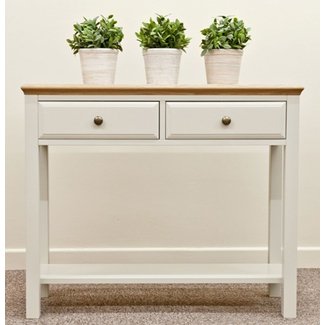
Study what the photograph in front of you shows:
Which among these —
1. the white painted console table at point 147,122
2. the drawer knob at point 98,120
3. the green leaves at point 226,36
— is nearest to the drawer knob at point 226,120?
the white painted console table at point 147,122

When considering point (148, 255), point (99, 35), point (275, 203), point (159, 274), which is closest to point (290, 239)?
point (275, 203)

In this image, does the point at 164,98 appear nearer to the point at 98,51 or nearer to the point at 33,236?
the point at 98,51

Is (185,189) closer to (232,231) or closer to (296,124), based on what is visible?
(232,231)

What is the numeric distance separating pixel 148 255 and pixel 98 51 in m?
0.96

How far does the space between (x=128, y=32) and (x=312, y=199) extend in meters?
1.04

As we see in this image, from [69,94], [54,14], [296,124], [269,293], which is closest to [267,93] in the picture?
[296,124]

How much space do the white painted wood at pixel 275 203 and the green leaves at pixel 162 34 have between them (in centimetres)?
52

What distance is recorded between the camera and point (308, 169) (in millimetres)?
2645

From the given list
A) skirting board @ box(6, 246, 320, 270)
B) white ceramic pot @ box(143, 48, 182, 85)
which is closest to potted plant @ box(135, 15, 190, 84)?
white ceramic pot @ box(143, 48, 182, 85)

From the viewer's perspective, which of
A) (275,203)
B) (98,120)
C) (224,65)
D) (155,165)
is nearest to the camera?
(98,120)

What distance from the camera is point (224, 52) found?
2023 mm

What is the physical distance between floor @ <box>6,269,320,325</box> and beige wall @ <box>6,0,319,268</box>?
0.28m

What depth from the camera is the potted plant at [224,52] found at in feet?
6.64
